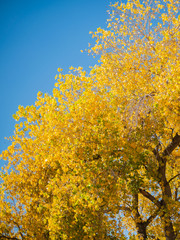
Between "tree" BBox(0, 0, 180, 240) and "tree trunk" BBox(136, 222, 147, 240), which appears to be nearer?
"tree" BBox(0, 0, 180, 240)

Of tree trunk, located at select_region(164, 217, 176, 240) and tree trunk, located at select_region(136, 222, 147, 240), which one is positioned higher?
tree trunk, located at select_region(136, 222, 147, 240)

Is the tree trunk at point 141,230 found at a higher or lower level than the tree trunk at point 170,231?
higher

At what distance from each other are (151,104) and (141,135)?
131 cm

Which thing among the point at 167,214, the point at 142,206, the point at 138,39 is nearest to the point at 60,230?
the point at 167,214

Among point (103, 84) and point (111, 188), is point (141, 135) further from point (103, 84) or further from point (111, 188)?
point (103, 84)

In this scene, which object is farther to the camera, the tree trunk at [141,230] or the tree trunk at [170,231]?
the tree trunk at [141,230]

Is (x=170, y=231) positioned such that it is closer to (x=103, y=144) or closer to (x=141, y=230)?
(x=141, y=230)

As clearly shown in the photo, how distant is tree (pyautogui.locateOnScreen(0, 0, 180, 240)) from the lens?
32.3 ft

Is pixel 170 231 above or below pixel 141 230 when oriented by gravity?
below

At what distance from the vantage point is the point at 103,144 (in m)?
10.1

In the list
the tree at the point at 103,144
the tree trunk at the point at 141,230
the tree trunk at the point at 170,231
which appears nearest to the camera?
the tree at the point at 103,144

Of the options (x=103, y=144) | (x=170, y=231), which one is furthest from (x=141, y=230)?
(x=103, y=144)

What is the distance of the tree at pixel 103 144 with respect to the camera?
985 cm

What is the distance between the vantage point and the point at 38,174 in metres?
12.5
